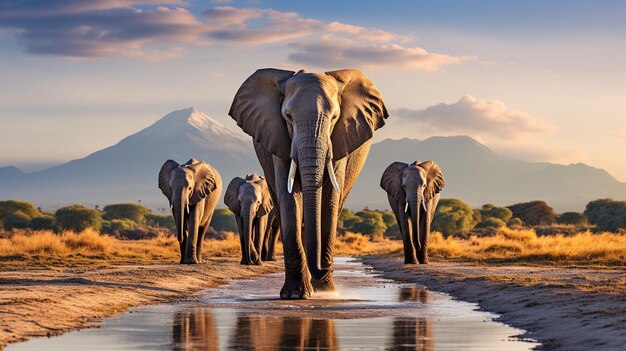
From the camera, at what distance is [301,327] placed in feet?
47.5

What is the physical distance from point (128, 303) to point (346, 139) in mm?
4684

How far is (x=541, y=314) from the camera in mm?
16297

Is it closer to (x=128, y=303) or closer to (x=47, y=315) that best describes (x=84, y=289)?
(x=128, y=303)

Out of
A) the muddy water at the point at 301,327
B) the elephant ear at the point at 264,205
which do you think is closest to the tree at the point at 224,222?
the elephant ear at the point at 264,205

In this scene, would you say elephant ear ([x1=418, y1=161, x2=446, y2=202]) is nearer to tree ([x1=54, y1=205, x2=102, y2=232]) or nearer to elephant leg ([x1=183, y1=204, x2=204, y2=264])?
elephant leg ([x1=183, y1=204, x2=204, y2=264])

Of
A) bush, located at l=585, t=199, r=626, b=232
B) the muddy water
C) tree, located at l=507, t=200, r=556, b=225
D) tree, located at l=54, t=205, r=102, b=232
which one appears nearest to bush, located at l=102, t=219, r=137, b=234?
tree, located at l=54, t=205, r=102, b=232

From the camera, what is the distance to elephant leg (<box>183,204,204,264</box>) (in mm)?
33688

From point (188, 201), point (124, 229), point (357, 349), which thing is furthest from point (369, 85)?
point (124, 229)

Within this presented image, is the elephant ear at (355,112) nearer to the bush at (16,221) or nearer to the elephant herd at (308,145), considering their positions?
the elephant herd at (308,145)

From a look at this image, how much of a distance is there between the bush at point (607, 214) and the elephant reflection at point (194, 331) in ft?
229

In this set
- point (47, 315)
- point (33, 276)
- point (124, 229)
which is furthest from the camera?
point (124, 229)


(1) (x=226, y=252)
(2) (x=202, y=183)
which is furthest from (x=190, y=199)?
(1) (x=226, y=252)

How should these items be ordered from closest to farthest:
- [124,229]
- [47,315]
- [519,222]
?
[47,315]
[124,229]
[519,222]

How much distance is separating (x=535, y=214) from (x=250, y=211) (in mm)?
77958
